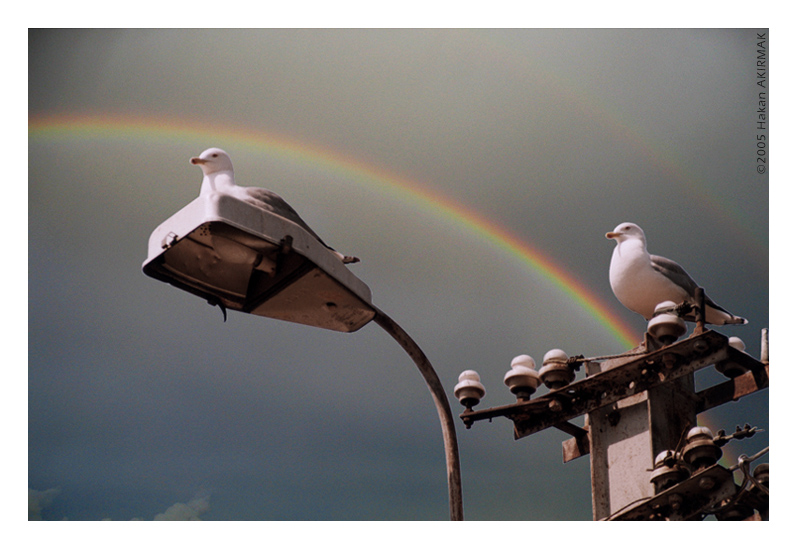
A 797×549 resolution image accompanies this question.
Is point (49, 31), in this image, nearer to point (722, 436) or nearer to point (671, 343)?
point (671, 343)

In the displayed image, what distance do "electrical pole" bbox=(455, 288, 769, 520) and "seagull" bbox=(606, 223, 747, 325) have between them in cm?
50

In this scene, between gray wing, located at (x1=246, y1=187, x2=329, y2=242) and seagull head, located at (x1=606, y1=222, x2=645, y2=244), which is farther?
seagull head, located at (x1=606, y1=222, x2=645, y2=244)

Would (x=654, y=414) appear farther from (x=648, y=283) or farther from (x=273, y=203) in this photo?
(x=273, y=203)

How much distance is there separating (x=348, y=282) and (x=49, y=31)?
468cm

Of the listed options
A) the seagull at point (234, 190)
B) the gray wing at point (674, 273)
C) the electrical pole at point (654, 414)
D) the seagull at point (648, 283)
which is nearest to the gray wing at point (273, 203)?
the seagull at point (234, 190)

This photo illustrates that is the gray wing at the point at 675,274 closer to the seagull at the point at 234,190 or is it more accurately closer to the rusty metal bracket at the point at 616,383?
the rusty metal bracket at the point at 616,383

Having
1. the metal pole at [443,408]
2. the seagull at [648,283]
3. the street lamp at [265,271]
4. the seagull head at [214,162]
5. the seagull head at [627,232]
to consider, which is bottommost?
the metal pole at [443,408]

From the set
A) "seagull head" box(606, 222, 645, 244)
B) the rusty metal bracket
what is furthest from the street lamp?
"seagull head" box(606, 222, 645, 244)

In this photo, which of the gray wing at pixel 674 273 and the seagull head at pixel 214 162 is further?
the seagull head at pixel 214 162

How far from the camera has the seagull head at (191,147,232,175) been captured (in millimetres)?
8992

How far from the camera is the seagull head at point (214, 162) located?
8.99 m

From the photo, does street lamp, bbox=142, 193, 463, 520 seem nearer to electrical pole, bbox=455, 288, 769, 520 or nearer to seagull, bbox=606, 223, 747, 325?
electrical pole, bbox=455, 288, 769, 520

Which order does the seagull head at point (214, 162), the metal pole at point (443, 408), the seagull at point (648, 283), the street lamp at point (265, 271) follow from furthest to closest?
the seagull head at point (214, 162) < the seagull at point (648, 283) < the metal pole at point (443, 408) < the street lamp at point (265, 271)

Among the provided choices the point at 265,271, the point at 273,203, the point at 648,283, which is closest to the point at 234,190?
the point at 273,203
